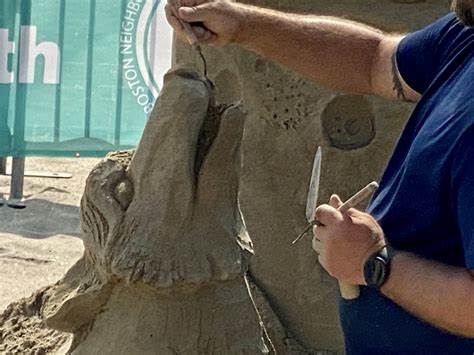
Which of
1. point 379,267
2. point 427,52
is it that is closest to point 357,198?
point 379,267

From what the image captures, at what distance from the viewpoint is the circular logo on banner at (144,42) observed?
698 cm

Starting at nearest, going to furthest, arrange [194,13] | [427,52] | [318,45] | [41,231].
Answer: [427,52] < [194,13] < [318,45] < [41,231]

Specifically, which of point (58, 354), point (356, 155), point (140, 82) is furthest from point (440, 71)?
point (140, 82)

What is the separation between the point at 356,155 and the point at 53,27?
3424mm

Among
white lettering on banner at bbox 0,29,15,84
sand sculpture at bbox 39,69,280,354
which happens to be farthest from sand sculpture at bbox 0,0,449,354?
white lettering on banner at bbox 0,29,15,84

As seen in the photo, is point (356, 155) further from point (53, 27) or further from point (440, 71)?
point (53, 27)

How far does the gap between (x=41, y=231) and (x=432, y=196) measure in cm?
479

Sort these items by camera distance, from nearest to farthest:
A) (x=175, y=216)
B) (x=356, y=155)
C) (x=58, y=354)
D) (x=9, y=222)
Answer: (x=175, y=216) → (x=58, y=354) → (x=356, y=155) → (x=9, y=222)

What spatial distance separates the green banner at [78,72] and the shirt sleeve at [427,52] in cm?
443

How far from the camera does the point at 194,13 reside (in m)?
2.71

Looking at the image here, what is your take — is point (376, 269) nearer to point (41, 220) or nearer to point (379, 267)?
point (379, 267)

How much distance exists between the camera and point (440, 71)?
2375mm

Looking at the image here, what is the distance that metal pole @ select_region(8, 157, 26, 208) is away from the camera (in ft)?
24.0

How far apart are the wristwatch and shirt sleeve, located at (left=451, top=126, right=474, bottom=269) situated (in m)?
0.17
